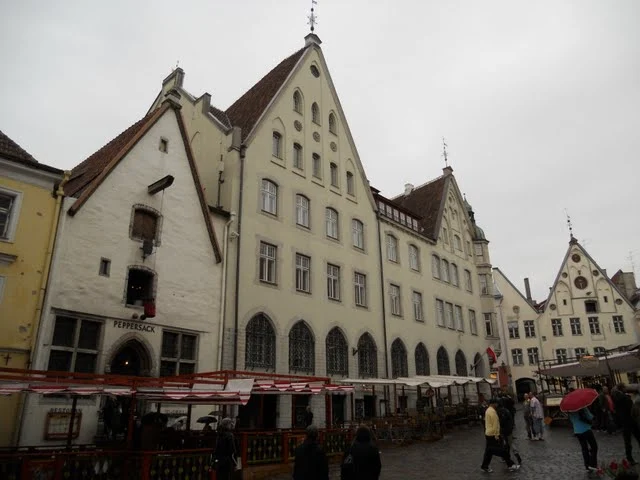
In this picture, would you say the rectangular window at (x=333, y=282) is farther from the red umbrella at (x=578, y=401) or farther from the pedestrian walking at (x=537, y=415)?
the red umbrella at (x=578, y=401)

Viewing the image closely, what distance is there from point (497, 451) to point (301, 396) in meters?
12.6

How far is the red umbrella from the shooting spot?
11.4 metres

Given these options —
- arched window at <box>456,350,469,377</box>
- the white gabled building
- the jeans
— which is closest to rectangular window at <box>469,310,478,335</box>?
arched window at <box>456,350,469,377</box>

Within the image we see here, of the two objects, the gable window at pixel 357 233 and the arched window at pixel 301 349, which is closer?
the arched window at pixel 301 349

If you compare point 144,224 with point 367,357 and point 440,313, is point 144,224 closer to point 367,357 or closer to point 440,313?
point 367,357

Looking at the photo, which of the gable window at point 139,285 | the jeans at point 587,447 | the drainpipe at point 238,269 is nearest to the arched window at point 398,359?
the drainpipe at point 238,269

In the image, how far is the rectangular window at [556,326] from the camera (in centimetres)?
5188

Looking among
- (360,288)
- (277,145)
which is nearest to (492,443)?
(360,288)

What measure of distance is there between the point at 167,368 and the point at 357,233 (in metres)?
14.9

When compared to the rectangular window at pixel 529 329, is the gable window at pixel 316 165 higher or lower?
higher

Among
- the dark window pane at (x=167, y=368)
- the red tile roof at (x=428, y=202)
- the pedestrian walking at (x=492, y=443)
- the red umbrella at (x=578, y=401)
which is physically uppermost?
the red tile roof at (x=428, y=202)

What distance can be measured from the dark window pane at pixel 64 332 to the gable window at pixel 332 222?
14691 millimetres

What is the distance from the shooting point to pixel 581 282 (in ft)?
172

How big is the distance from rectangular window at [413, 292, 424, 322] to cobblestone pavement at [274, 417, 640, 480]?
38.4ft
